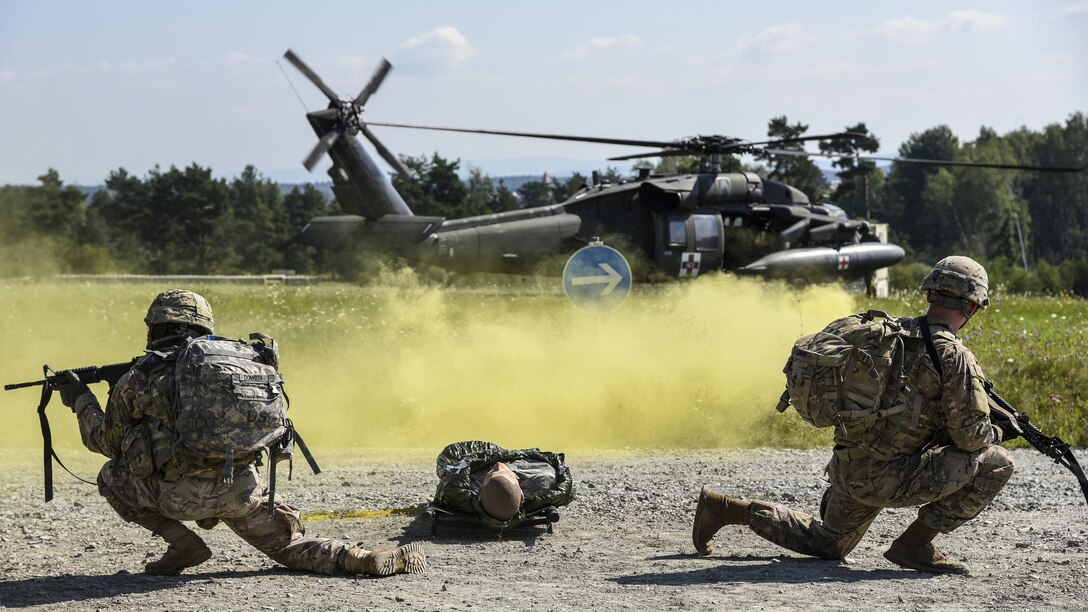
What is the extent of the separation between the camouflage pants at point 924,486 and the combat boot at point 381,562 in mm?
2606

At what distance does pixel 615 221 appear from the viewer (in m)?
22.2

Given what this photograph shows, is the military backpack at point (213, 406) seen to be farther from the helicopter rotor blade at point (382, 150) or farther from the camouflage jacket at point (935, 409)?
the helicopter rotor blade at point (382, 150)

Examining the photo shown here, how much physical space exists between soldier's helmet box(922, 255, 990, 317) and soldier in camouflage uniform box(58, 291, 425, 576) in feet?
11.5

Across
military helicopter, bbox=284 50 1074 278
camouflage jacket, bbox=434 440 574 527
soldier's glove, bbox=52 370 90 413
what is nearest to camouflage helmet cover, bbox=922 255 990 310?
camouflage jacket, bbox=434 440 574 527

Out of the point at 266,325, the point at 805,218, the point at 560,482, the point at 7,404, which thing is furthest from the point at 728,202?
the point at 560,482

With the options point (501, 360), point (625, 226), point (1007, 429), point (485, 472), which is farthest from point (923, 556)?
point (625, 226)

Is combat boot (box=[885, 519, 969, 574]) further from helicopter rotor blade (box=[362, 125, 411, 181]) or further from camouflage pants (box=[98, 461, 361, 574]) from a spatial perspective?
helicopter rotor blade (box=[362, 125, 411, 181])

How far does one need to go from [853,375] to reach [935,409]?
54 centimetres

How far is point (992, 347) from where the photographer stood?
17250 millimetres

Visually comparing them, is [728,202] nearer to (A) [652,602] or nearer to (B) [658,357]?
(B) [658,357]

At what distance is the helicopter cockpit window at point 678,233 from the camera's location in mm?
21922

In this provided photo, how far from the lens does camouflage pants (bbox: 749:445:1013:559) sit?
6.91 meters

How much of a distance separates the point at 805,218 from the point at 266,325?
34.5 ft

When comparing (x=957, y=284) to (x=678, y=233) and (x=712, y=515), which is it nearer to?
(x=712, y=515)
